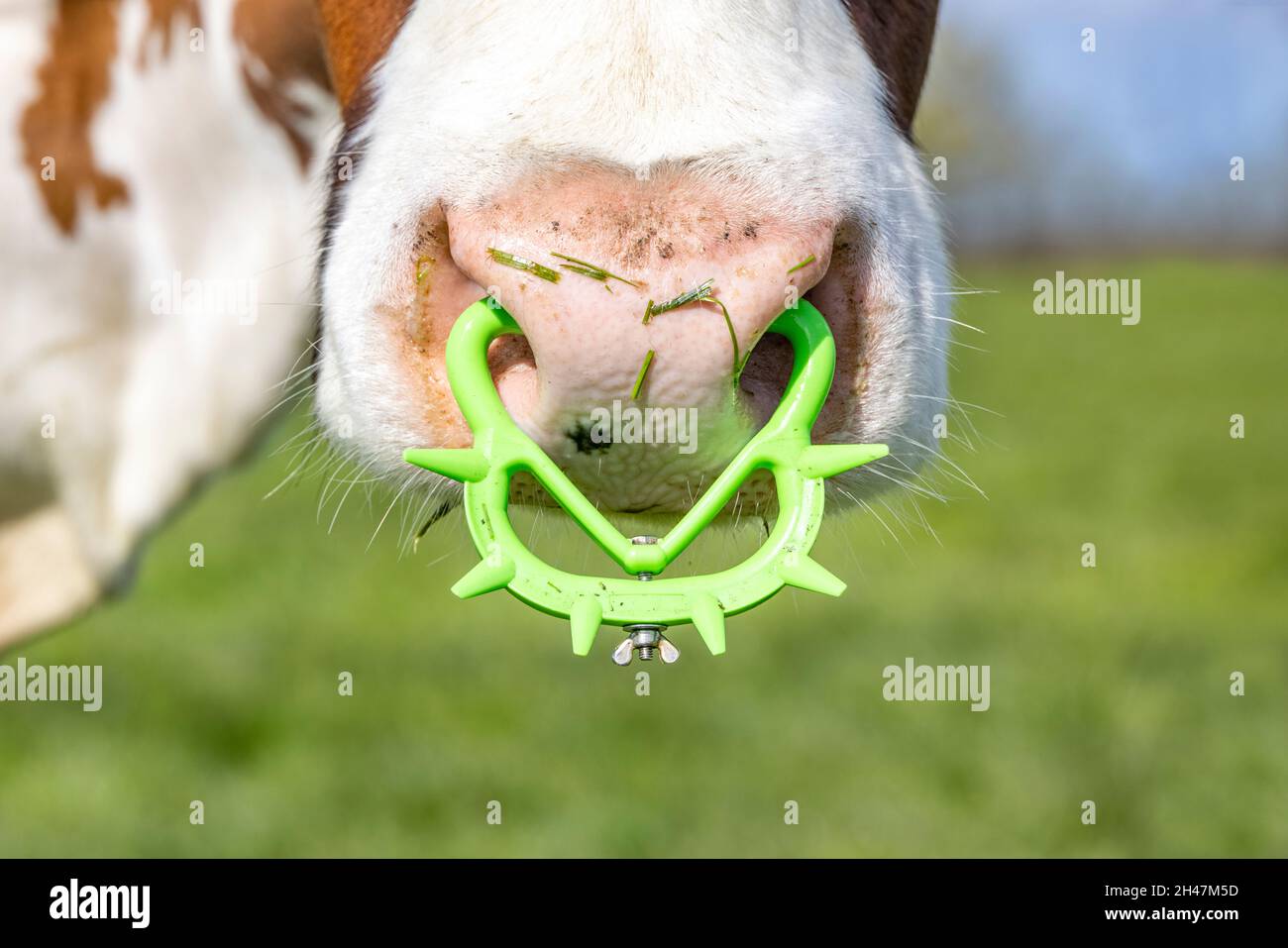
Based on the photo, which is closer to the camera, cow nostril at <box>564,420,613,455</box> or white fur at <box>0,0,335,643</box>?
cow nostril at <box>564,420,613,455</box>

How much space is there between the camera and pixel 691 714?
14.5 ft

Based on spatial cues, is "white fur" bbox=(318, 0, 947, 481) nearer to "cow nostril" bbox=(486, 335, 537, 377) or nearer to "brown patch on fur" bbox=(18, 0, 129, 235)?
"cow nostril" bbox=(486, 335, 537, 377)

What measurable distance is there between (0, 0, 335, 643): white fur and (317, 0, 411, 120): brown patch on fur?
1.07 ft

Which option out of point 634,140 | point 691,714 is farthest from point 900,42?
point 691,714

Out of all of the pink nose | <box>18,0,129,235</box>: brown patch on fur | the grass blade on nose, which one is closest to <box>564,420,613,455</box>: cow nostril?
the pink nose

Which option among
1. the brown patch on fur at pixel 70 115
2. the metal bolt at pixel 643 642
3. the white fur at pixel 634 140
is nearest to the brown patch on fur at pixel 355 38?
the white fur at pixel 634 140

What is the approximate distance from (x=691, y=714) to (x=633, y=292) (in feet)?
11.0

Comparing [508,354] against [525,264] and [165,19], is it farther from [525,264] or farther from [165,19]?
[165,19]

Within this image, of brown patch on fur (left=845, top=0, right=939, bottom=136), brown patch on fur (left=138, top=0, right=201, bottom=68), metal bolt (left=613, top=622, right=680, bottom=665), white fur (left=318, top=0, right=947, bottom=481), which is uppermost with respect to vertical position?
brown patch on fur (left=138, top=0, right=201, bottom=68)

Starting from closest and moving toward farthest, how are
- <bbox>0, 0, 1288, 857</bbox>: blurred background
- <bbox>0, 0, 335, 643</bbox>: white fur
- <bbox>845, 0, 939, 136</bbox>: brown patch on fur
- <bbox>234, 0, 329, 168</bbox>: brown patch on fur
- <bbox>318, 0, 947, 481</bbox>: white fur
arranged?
<bbox>318, 0, 947, 481</bbox>: white fur < <bbox>845, 0, 939, 136</bbox>: brown patch on fur < <bbox>234, 0, 329, 168</bbox>: brown patch on fur < <bbox>0, 0, 335, 643</bbox>: white fur < <bbox>0, 0, 1288, 857</bbox>: blurred background

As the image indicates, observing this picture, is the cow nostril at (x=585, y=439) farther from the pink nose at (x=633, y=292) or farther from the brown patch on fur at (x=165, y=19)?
the brown patch on fur at (x=165, y=19)

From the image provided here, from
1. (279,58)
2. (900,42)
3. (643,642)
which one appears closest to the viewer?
(643,642)

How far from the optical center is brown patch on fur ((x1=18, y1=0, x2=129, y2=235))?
7.32 ft

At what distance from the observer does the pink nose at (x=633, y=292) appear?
1167 millimetres
